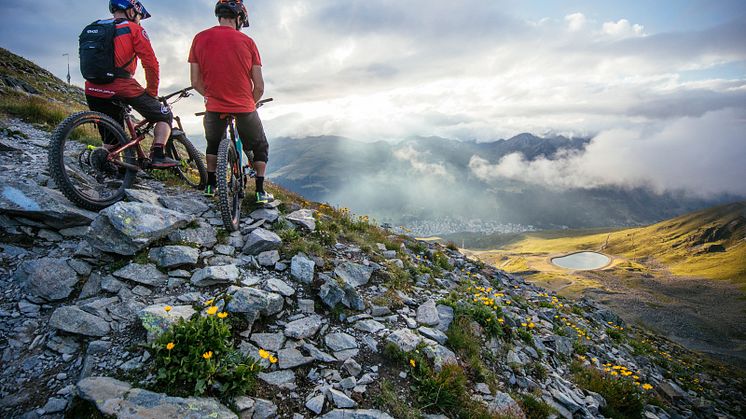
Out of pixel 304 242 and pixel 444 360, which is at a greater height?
pixel 304 242

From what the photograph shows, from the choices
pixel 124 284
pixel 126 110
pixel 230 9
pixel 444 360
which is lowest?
pixel 444 360

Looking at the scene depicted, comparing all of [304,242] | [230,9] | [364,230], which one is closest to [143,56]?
[230,9]

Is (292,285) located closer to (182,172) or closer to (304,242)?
(304,242)

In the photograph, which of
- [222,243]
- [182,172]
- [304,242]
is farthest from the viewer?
[182,172]

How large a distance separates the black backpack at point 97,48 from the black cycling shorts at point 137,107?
2.27ft

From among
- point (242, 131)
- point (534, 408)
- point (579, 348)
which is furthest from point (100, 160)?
point (579, 348)

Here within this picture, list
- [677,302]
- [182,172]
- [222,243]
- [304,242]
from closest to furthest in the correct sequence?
[222,243], [304,242], [182,172], [677,302]

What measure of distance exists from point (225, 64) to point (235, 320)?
5.89 metres

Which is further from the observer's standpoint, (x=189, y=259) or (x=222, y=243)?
(x=222, y=243)

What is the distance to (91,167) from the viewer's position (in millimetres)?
7902

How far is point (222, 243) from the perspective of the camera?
7914 mm

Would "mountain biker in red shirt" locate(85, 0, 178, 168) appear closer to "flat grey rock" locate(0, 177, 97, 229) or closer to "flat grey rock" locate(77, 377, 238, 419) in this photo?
"flat grey rock" locate(0, 177, 97, 229)

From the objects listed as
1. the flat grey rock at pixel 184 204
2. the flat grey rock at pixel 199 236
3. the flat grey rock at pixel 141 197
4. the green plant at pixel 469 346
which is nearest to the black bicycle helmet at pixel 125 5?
the flat grey rock at pixel 141 197

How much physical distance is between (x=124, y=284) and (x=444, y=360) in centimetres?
618
